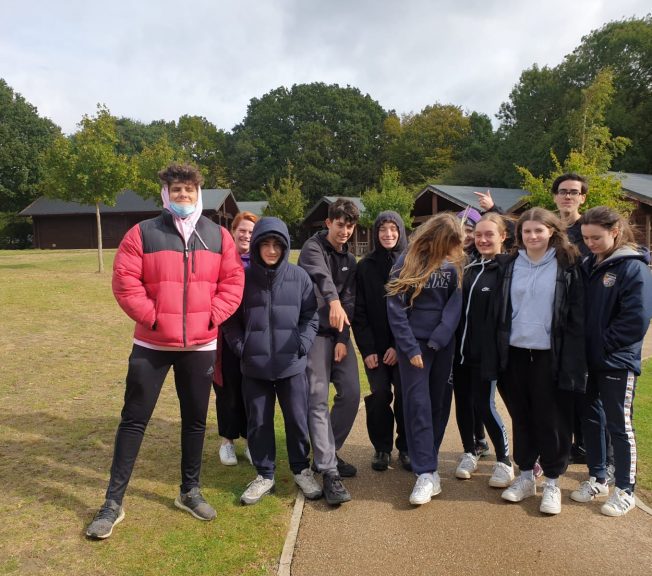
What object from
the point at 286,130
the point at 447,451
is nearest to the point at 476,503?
the point at 447,451

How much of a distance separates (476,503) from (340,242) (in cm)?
212

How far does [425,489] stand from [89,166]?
691 inches

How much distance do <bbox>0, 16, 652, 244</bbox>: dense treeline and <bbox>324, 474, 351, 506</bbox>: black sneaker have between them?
28549 mm

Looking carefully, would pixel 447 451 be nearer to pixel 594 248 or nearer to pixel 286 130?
pixel 594 248

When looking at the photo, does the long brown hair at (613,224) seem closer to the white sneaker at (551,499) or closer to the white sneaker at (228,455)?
the white sneaker at (551,499)

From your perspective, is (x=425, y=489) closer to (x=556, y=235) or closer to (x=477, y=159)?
(x=556, y=235)

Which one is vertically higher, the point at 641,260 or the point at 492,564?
the point at 641,260

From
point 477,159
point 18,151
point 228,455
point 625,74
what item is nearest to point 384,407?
point 228,455

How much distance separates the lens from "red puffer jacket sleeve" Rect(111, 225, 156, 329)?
3.36 metres

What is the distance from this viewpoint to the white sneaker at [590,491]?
3.78 meters

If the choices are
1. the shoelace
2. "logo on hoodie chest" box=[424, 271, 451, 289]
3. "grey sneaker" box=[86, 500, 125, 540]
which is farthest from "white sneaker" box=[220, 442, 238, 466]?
"logo on hoodie chest" box=[424, 271, 451, 289]

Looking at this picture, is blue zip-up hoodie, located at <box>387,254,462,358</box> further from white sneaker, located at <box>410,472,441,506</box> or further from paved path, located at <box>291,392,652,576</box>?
paved path, located at <box>291,392,652,576</box>

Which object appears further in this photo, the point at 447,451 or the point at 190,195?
the point at 447,451

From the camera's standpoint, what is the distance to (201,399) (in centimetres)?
363
